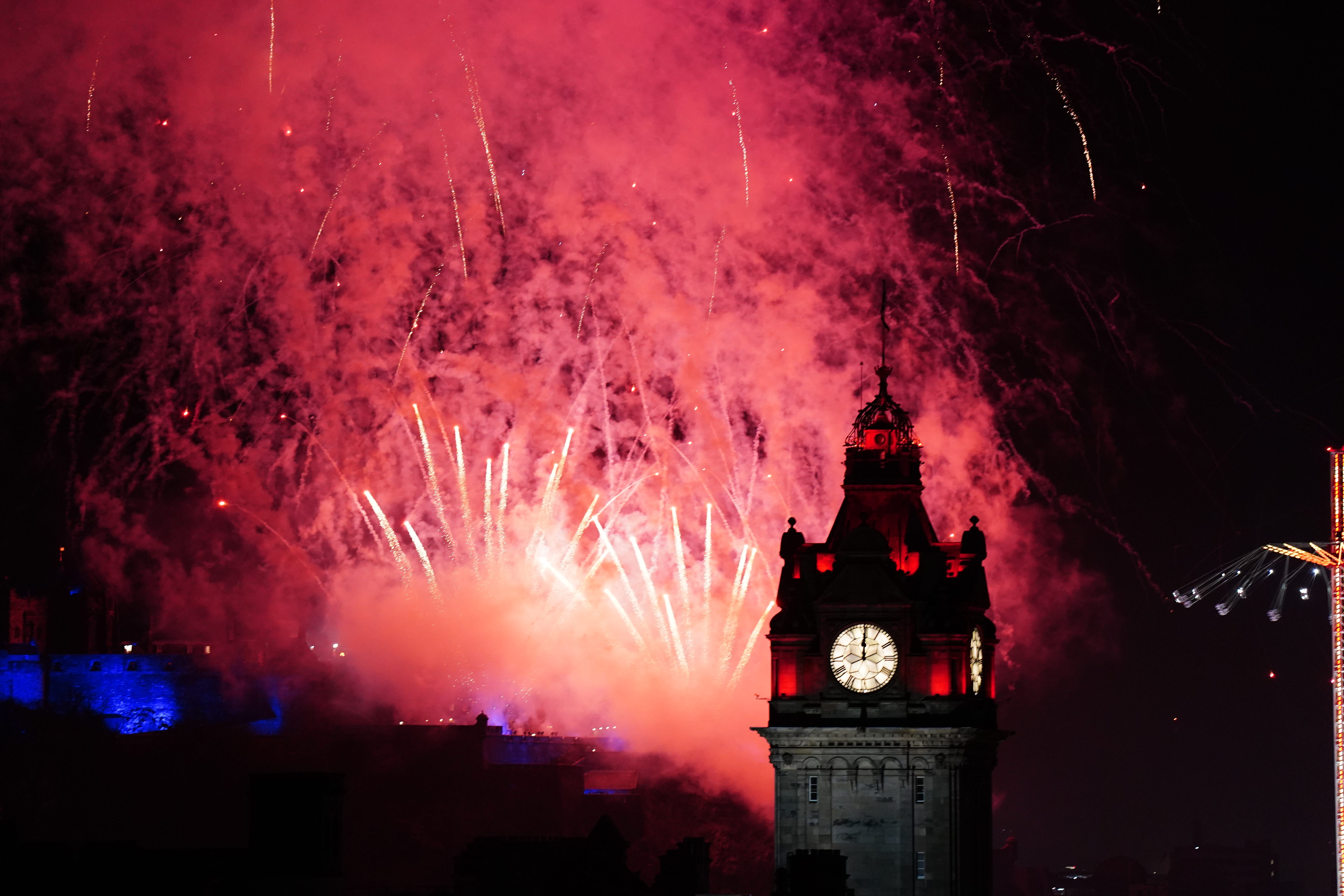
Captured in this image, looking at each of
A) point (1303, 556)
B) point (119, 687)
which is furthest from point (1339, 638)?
point (119, 687)

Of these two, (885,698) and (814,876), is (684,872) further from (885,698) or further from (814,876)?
(885,698)

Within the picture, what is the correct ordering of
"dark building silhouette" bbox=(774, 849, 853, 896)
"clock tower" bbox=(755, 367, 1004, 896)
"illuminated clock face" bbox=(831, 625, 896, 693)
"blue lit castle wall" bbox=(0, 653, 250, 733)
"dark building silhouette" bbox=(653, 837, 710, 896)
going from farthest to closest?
"blue lit castle wall" bbox=(0, 653, 250, 733)
"illuminated clock face" bbox=(831, 625, 896, 693)
"clock tower" bbox=(755, 367, 1004, 896)
"dark building silhouette" bbox=(653, 837, 710, 896)
"dark building silhouette" bbox=(774, 849, 853, 896)

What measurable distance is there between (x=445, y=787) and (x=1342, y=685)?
49.2m

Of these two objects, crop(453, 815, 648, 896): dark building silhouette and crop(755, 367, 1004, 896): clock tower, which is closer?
crop(453, 815, 648, 896): dark building silhouette

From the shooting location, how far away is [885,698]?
Answer: 96.2 m

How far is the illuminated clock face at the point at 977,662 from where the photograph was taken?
318 feet

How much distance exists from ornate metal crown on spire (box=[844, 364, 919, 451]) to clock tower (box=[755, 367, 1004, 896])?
0.34m

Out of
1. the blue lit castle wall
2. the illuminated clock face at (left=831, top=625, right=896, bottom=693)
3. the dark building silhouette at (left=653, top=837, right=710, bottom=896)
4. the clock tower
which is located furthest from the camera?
the blue lit castle wall

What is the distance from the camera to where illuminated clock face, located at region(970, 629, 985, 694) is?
318 ft

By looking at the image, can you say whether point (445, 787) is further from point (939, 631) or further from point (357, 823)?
point (939, 631)

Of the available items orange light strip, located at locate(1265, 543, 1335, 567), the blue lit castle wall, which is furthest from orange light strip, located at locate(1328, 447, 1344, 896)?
the blue lit castle wall

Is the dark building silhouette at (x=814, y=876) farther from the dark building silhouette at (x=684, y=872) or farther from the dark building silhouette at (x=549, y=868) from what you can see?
the dark building silhouette at (x=549, y=868)

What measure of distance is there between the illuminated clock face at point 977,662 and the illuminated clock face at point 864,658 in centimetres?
268

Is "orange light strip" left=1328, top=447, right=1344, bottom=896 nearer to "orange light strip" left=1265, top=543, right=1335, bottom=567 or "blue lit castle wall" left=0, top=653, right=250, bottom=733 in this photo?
"orange light strip" left=1265, top=543, right=1335, bottom=567
